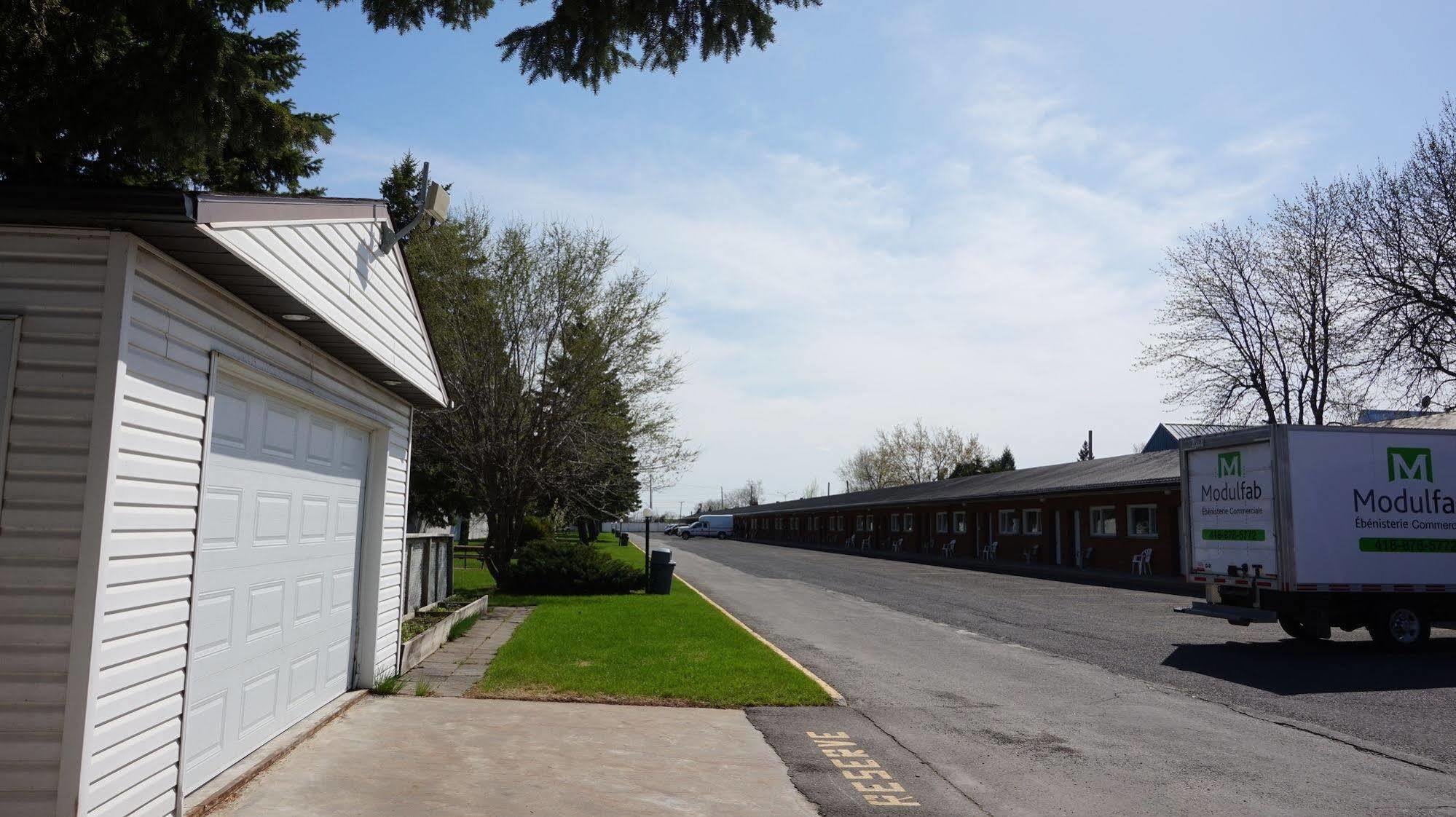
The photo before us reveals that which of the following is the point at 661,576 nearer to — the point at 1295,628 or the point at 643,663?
the point at 643,663

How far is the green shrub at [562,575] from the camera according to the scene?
20.8 m

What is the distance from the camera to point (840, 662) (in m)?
12.0

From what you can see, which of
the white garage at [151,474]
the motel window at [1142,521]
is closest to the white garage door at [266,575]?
the white garage at [151,474]

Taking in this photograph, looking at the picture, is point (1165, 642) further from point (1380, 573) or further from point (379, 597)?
point (379, 597)

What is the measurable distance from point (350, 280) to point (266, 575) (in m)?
2.04

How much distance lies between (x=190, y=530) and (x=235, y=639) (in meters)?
1.22

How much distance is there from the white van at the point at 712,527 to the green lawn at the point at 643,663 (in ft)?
245

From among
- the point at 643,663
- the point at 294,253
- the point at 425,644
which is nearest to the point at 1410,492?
the point at 643,663

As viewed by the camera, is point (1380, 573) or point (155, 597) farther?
point (1380, 573)

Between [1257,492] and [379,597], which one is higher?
[1257,492]

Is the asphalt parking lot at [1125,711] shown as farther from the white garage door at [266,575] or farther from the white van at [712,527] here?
the white van at [712,527]

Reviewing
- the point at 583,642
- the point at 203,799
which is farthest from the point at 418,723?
the point at 583,642

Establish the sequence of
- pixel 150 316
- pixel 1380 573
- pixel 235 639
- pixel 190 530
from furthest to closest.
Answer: pixel 1380 573 < pixel 235 639 < pixel 190 530 < pixel 150 316

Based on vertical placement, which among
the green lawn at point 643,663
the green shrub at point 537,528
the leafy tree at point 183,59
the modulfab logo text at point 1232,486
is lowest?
the green lawn at point 643,663
